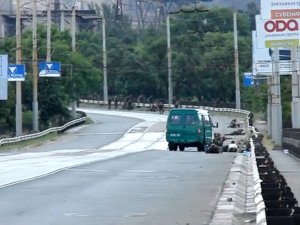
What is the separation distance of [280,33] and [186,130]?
19.5m

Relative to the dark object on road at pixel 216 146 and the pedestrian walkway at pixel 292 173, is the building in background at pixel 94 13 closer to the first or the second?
the dark object on road at pixel 216 146

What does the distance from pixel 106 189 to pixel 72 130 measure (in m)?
68.0

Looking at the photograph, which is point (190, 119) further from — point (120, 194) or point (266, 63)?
point (120, 194)

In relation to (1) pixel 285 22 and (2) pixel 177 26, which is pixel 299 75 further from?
(2) pixel 177 26

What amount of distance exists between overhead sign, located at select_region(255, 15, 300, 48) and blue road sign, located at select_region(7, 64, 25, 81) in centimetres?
2525

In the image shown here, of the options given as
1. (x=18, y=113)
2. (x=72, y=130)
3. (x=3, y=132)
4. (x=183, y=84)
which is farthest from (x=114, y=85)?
(x=18, y=113)

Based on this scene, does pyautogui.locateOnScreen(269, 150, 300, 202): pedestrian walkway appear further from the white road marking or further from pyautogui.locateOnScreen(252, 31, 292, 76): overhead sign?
pyautogui.locateOnScreen(252, 31, 292, 76): overhead sign

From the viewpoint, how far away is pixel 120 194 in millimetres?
24078

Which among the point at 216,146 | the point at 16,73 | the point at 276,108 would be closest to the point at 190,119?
the point at 216,146

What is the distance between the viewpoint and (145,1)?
181 metres

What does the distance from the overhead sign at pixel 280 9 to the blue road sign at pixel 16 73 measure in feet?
87.0

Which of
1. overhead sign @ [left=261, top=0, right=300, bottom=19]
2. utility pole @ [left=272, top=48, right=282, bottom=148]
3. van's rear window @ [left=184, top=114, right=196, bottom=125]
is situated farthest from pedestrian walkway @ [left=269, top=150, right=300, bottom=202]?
van's rear window @ [left=184, top=114, right=196, bottom=125]

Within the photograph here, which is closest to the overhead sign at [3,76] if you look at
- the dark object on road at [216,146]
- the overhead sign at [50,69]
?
the overhead sign at [50,69]

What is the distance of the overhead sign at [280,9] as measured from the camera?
139ft
